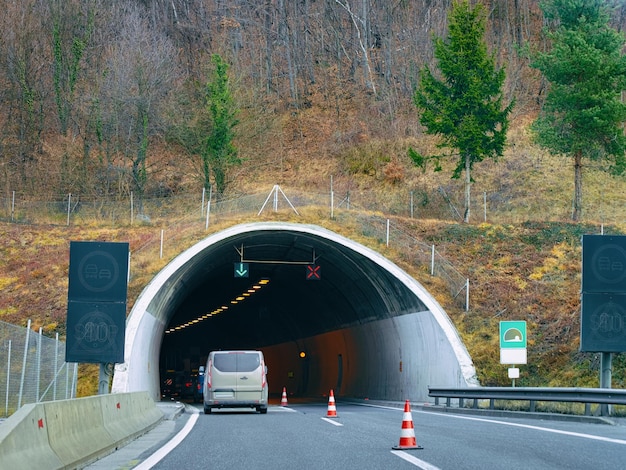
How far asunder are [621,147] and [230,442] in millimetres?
36667

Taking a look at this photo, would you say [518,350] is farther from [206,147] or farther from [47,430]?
[206,147]

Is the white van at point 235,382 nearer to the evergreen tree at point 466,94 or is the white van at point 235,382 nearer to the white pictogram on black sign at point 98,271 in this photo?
the white pictogram on black sign at point 98,271

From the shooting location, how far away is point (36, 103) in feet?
216

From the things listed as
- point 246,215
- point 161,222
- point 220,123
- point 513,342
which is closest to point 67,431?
point 513,342

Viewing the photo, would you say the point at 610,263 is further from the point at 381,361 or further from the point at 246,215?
the point at 246,215

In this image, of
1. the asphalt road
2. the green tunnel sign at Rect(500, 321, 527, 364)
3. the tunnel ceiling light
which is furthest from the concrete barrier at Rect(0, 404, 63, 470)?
the tunnel ceiling light

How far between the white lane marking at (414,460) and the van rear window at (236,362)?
55.7 feet

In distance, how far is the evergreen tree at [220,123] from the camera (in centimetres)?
5472

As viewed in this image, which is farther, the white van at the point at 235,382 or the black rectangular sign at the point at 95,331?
the white van at the point at 235,382

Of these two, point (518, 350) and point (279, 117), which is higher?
point (279, 117)

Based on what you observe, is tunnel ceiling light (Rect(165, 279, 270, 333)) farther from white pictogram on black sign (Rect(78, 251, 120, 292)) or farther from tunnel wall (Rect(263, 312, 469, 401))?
white pictogram on black sign (Rect(78, 251, 120, 292))

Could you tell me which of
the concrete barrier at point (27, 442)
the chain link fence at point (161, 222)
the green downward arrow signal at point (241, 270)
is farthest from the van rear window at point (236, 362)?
the concrete barrier at point (27, 442)

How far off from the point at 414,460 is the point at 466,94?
127 ft

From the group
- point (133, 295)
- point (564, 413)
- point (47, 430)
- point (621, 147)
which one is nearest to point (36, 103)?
point (133, 295)
